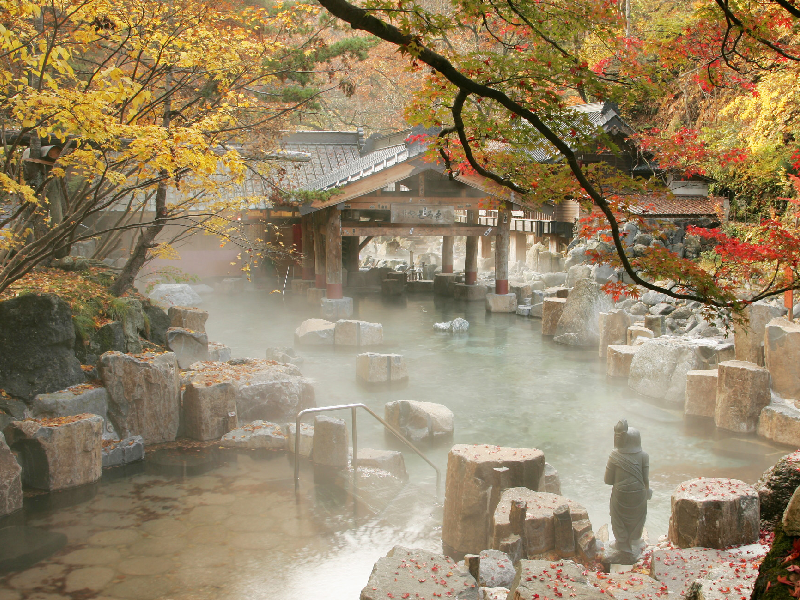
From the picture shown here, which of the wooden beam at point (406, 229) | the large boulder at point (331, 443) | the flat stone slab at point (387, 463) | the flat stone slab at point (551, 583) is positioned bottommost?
the flat stone slab at point (387, 463)

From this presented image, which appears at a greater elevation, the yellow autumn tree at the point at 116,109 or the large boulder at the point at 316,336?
the yellow autumn tree at the point at 116,109

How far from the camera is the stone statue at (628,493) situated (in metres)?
4.79

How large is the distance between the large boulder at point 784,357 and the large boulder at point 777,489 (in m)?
4.25

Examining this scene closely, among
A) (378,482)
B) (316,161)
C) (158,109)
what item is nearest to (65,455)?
(378,482)

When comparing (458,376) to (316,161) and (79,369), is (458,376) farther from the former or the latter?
(316,161)

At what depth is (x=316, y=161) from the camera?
790 inches

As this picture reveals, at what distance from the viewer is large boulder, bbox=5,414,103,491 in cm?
603

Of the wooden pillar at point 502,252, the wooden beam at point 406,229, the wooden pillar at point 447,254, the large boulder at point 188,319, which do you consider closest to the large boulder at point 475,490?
the large boulder at point 188,319

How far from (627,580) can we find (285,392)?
536 cm

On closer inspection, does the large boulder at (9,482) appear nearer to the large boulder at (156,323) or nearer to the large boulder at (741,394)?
the large boulder at (156,323)

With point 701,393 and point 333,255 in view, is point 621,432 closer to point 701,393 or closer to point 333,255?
point 701,393

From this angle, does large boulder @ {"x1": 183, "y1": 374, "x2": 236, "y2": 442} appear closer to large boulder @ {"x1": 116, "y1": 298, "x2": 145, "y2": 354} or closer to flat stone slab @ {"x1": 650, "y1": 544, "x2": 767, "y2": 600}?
large boulder @ {"x1": 116, "y1": 298, "x2": 145, "y2": 354}

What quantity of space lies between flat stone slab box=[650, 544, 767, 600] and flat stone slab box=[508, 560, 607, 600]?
60 centimetres

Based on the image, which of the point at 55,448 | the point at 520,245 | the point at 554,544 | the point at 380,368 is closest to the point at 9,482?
the point at 55,448
